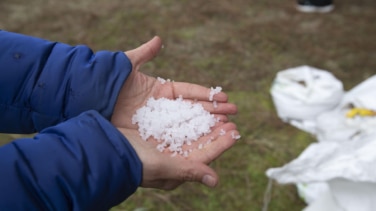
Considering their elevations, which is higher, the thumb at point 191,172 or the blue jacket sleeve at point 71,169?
the blue jacket sleeve at point 71,169

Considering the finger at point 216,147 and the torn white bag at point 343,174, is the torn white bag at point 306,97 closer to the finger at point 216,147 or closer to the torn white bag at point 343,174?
the torn white bag at point 343,174

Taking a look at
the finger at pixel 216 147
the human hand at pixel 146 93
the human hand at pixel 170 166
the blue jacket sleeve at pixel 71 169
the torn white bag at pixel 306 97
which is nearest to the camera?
the blue jacket sleeve at pixel 71 169

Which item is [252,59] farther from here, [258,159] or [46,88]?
[46,88]

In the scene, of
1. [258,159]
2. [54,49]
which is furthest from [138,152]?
[258,159]

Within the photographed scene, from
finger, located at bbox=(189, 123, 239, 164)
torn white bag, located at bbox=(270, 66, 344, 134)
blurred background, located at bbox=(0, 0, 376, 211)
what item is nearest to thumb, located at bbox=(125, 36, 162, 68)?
finger, located at bbox=(189, 123, 239, 164)

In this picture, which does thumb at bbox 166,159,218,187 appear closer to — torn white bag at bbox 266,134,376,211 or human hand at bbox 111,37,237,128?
human hand at bbox 111,37,237,128

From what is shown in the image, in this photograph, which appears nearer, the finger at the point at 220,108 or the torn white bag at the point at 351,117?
the finger at the point at 220,108

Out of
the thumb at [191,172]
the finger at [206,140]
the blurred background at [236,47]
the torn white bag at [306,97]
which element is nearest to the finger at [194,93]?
the finger at [206,140]
